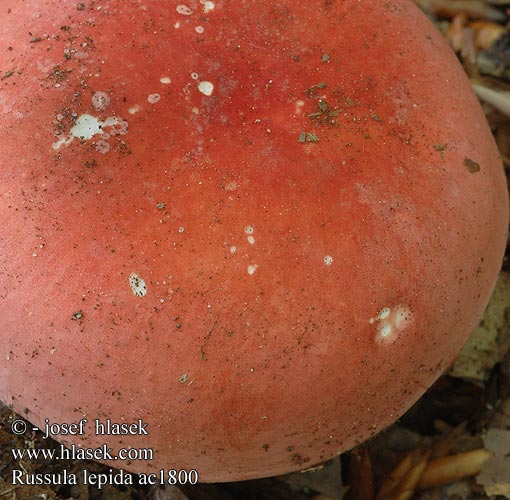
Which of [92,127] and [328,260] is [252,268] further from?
[92,127]

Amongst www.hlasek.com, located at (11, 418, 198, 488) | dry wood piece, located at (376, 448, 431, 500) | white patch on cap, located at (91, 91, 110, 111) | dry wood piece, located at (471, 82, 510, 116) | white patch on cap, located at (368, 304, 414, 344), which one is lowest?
dry wood piece, located at (376, 448, 431, 500)

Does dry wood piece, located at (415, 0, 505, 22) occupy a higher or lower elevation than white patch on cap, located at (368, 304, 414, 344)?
higher

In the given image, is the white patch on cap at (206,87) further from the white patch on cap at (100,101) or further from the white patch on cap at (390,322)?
the white patch on cap at (390,322)

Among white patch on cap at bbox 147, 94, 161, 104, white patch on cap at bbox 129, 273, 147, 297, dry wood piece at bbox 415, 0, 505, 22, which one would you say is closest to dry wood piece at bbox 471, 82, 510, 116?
dry wood piece at bbox 415, 0, 505, 22

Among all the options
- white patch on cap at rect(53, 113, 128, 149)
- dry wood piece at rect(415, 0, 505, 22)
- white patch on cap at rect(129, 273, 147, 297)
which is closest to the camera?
white patch on cap at rect(129, 273, 147, 297)

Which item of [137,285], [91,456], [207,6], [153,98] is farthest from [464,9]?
[91,456]

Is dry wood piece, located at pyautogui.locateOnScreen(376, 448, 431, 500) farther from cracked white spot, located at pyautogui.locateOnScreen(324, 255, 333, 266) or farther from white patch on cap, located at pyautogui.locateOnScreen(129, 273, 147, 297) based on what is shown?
white patch on cap, located at pyautogui.locateOnScreen(129, 273, 147, 297)

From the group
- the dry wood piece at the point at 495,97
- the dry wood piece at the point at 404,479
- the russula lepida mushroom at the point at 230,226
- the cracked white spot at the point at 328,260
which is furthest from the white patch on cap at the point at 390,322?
the dry wood piece at the point at 495,97

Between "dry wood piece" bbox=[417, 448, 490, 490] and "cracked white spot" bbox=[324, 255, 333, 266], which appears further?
"dry wood piece" bbox=[417, 448, 490, 490]
